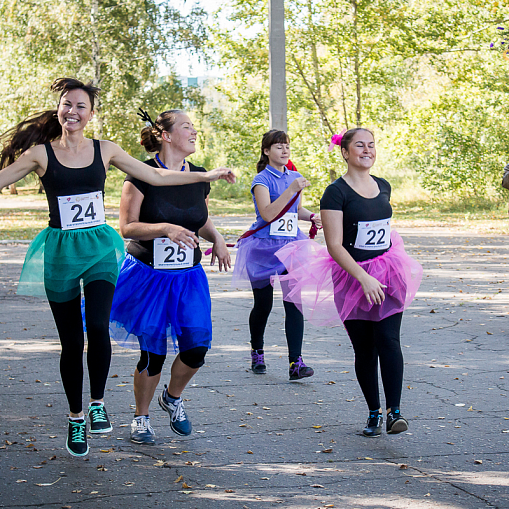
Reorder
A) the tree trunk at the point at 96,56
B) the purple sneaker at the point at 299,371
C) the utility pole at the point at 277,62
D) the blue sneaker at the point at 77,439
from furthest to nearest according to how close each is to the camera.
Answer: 1. the tree trunk at the point at 96,56
2. the utility pole at the point at 277,62
3. the purple sneaker at the point at 299,371
4. the blue sneaker at the point at 77,439

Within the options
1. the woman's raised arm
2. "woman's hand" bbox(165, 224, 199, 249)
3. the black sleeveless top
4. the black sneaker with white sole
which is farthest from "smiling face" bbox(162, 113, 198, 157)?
the black sneaker with white sole

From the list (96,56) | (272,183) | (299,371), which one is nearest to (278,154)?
(272,183)

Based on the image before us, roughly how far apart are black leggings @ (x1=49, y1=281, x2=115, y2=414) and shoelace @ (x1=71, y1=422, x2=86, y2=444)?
3.2 inches

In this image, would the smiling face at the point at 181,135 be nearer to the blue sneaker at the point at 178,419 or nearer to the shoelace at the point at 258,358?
the blue sneaker at the point at 178,419

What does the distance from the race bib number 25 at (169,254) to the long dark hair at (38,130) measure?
3.01ft

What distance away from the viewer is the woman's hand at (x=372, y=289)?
170 inches

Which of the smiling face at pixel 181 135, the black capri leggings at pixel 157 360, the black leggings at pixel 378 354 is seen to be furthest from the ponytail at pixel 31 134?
the black leggings at pixel 378 354

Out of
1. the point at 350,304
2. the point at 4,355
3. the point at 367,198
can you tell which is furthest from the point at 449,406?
the point at 4,355

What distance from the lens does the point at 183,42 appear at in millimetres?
32438

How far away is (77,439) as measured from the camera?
413cm

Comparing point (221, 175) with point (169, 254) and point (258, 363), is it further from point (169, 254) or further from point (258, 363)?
point (258, 363)

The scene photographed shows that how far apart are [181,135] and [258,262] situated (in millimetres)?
1894

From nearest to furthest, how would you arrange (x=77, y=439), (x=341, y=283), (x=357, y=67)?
(x=77, y=439) → (x=341, y=283) → (x=357, y=67)

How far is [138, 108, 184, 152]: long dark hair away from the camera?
178 inches
